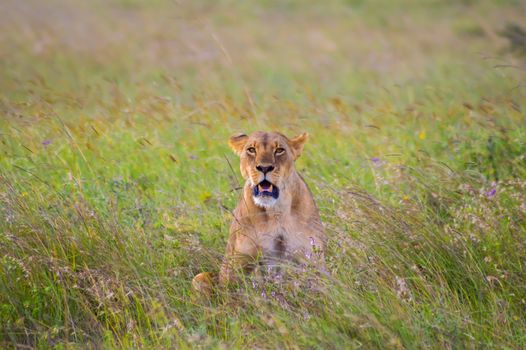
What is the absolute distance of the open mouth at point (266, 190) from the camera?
502 centimetres

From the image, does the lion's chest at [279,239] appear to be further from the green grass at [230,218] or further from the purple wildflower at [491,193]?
the purple wildflower at [491,193]

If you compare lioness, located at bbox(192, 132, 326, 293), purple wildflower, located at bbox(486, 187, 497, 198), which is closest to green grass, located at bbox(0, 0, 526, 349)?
purple wildflower, located at bbox(486, 187, 497, 198)

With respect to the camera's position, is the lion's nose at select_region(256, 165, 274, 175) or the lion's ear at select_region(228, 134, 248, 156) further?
the lion's ear at select_region(228, 134, 248, 156)

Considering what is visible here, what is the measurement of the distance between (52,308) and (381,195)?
2603 millimetres

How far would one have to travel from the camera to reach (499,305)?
4.58 m

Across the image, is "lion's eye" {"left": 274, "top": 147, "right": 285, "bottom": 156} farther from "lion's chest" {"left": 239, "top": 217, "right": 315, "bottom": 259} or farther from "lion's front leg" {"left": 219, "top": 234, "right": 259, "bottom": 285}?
"lion's front leg" {"left": 219, "top": 234, "right": 259, "bottom": 285}

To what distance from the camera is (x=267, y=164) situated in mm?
4957

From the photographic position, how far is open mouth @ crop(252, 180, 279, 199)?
502 centimetres

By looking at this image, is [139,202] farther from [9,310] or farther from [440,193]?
[440,193]

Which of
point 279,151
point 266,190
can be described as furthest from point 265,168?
point 279,151

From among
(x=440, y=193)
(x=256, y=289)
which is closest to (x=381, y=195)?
(x=440, y=193)


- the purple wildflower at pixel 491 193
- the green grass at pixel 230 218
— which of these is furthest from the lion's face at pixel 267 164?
the purple wildflower at pixel 491 193

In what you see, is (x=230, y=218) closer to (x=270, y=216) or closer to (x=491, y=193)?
(x=270, y=216)

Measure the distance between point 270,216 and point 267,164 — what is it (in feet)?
1.21
